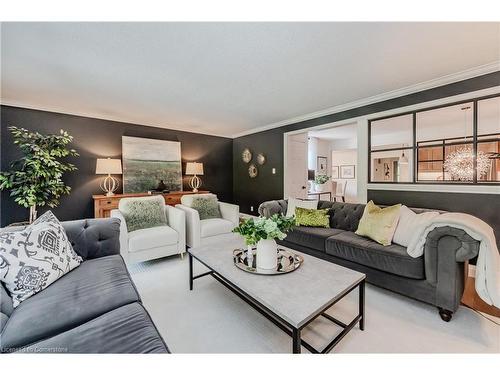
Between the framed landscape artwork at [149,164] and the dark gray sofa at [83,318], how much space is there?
3.15 meters

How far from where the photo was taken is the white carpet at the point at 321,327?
1400 mm

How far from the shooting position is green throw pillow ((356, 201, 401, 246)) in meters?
2.11

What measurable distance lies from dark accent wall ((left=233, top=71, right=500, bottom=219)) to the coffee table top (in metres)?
2.32

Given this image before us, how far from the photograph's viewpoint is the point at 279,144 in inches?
191

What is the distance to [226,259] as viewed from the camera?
186 centimetres

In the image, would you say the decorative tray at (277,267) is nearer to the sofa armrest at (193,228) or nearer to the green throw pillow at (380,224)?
the green throw pillow at (380,224)

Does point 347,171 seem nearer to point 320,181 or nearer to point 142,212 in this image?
point 320,181

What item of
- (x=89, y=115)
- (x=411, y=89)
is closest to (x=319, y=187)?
(x=411, y=89)

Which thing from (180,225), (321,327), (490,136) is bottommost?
(321,327)

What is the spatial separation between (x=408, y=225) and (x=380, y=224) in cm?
23

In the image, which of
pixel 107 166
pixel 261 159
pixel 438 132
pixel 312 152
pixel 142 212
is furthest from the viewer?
pixel 312 152

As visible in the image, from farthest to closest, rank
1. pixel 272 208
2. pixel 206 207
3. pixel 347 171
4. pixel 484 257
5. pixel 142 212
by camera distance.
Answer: pixel 347 171
pixel 206 207
pixel 272 208
pixel 142 212
pixel 484 257
